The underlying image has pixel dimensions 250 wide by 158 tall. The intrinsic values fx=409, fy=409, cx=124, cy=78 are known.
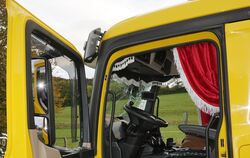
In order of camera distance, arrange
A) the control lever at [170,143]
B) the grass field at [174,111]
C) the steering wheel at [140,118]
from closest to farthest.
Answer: the steering wheel at [140,118]
the control lever at [170,143]
the grass field at [174,111]

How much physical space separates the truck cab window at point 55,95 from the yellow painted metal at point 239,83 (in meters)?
1.04

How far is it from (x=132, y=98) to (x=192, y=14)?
53.6 inches

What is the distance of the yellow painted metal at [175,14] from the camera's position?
2.51m

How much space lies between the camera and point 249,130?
89.4 inches

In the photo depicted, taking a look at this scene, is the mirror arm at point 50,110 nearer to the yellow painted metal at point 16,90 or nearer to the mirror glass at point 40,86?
the mirror glass at point 40,86

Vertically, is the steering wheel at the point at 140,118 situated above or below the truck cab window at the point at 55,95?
below

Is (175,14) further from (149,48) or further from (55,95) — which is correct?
(55,95)

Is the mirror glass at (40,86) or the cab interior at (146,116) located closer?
the mirror glass at (40,86)

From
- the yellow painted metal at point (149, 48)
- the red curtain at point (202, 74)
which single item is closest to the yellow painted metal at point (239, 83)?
the yellow painted metal at point (149, 48)

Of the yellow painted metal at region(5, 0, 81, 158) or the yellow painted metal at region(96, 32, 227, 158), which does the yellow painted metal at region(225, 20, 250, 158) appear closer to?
the yellow painted metal at region(96, 32, 227, 158)

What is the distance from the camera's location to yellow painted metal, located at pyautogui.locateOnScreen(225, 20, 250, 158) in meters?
2.29

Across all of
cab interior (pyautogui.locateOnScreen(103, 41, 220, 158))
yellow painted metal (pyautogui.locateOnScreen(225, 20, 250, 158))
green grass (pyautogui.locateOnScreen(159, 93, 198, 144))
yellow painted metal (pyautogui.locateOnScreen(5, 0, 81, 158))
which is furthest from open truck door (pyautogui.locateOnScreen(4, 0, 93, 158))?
green grass (pyautogui.locateOnScreen(159, 93, 198, 144))

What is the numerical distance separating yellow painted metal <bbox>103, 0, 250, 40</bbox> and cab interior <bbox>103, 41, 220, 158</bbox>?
7.7 inches

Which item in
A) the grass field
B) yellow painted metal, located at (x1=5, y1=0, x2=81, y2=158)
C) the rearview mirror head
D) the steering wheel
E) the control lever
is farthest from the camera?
the grass field
